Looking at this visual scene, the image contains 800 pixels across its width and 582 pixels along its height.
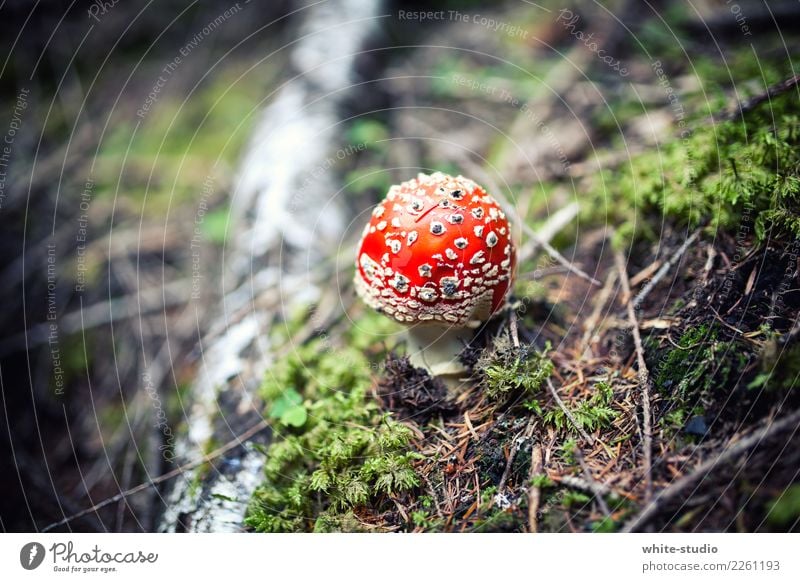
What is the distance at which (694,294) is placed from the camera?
2273 millimetres

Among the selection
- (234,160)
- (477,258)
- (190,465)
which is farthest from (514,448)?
(234,160)

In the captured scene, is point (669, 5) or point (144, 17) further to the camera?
point (144, 17)

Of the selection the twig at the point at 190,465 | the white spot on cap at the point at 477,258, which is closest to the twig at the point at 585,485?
the white spot on cap at the point at 477,258

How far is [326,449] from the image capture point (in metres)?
2.30

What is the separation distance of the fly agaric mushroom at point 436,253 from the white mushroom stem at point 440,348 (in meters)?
0.20

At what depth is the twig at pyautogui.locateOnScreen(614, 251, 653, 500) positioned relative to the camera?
184cm

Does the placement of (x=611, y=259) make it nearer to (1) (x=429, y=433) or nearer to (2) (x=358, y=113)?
(1) (x=429, y=433)

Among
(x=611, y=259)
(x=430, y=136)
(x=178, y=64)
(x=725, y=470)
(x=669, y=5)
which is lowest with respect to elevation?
(x=725, y=470)

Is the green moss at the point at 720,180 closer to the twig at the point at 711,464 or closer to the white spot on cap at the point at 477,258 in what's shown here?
the twig at the point at 711,464

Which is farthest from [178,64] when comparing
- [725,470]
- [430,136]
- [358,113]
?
[725,470]

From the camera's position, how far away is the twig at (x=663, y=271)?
8.18 ft

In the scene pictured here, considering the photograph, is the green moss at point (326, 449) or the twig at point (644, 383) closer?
the twig at point (644, 383)

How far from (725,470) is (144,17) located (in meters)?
6.96

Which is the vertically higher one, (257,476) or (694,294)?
(694,294)
